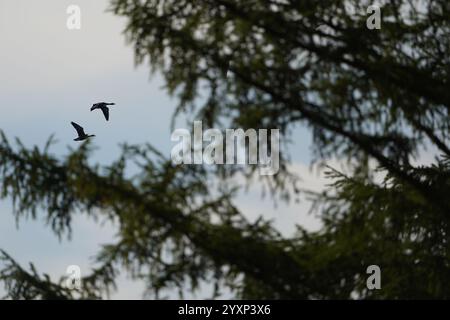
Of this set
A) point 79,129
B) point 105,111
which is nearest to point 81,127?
point 79,129

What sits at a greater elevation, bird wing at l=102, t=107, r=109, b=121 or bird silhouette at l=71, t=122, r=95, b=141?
bird wing at l=102, t=107, r=109, b=121

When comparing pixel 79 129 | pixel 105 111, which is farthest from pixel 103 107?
pixel 79 129

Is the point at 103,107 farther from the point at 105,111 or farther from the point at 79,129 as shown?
the point at 79,129

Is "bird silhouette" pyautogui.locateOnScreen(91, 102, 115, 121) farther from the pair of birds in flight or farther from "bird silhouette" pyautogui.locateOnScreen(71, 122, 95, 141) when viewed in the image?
"bird silhouette" pyautogui.locateOnScreen(71, 122, 95, 141)

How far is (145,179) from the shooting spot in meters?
6.96

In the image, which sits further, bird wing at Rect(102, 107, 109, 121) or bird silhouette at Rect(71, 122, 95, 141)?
bird wing at Rect(102, 107, 109, 121)

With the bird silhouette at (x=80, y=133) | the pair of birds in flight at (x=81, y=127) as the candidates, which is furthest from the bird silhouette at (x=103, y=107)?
the bird silhouette at (x=80, y=133)

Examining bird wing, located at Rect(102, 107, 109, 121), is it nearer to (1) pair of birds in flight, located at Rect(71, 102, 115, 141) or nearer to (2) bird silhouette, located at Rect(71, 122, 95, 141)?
(1) pair of birds in flight, located at Rect(71, 102, 115, 141)

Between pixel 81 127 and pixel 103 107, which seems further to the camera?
pixel 103 107

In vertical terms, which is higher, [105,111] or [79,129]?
[105,111]

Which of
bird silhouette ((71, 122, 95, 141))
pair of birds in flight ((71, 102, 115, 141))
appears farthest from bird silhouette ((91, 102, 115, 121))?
bird silhouette ((71, 122, 95, 141))

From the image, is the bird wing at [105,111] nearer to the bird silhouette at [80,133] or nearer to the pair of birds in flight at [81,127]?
the pair of birds in flight at [81,127]

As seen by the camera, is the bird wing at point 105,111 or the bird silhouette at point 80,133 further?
the bird wing at point 105,111

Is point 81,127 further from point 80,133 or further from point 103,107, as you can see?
point 103,107
